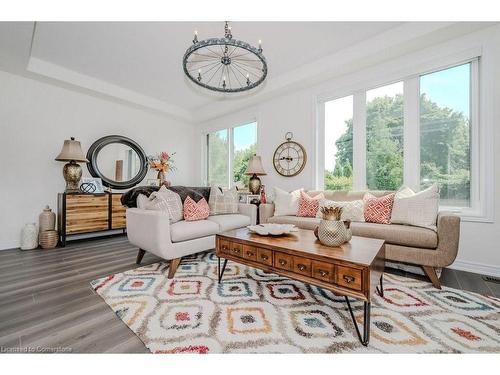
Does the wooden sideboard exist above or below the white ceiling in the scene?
below

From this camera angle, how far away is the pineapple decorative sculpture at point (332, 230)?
1652mm

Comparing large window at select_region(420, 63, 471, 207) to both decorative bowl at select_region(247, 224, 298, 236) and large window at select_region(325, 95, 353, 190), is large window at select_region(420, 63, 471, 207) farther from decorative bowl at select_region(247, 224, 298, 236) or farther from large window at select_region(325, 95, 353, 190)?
decorative bowl at select_region(247, 224, 298, 236)

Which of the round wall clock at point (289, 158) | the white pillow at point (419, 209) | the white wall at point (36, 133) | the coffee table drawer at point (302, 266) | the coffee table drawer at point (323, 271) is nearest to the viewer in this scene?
the coffee table drawer at point (323, 271)

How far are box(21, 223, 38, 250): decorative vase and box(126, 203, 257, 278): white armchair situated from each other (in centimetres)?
190

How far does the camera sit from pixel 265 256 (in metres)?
1.76

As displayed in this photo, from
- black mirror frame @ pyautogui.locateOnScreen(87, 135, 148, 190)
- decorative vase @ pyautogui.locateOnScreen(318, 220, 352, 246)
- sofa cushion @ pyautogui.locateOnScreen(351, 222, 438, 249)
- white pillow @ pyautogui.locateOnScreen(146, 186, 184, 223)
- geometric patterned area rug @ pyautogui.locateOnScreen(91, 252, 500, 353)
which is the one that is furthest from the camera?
black mirror frame @ pyautogui.locateOnScreen(87, 135, 148, 190)

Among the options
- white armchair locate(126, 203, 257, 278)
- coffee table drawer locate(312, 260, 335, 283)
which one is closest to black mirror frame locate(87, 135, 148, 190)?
white armchair locate(126, 203, 257, 278)

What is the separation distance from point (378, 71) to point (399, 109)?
0.63 metres

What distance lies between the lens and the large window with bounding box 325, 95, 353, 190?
3588 millimetres

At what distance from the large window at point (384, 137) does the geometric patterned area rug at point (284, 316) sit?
4.89 ft

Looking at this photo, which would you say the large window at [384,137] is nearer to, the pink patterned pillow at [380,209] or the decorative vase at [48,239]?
the pink patterned pillow at [380,209]

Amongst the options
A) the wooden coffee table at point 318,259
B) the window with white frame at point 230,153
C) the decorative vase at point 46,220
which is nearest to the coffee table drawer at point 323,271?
the wooden coffee table at point 318,259

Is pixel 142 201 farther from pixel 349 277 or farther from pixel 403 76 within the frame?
pixel 403 76
